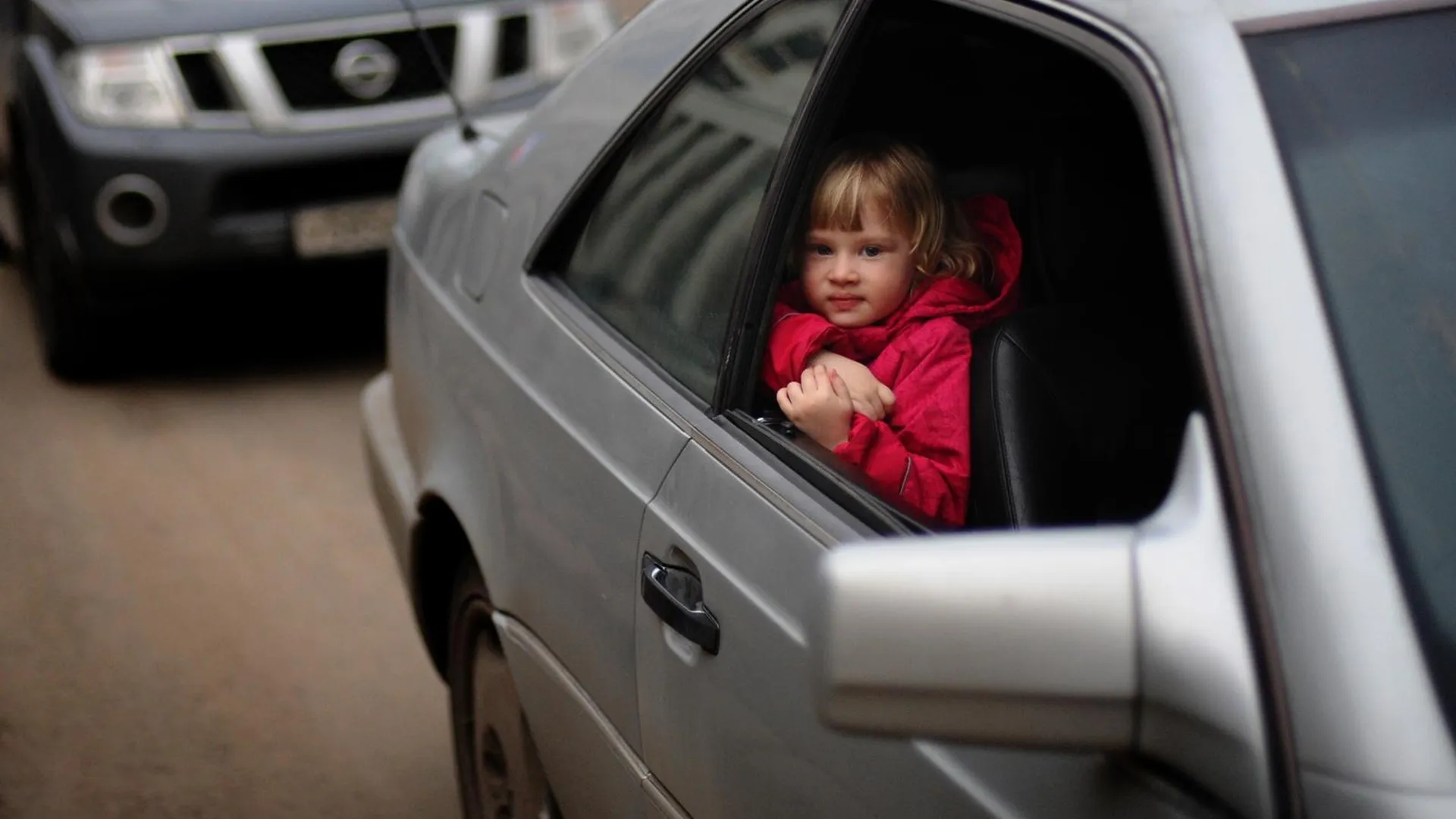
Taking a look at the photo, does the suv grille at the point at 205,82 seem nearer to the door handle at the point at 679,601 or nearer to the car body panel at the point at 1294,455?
the door handle at the point at 679,601

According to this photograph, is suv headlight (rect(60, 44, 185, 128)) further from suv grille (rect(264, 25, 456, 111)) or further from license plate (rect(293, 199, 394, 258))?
license plate (rect(293, 199, 394, 258))

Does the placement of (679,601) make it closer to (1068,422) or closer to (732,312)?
(732,312)

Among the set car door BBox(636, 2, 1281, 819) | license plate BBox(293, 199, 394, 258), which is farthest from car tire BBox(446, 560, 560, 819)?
license plate BBox(293, 199, 394, 258)

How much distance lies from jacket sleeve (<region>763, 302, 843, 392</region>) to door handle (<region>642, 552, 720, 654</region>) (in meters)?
0.27

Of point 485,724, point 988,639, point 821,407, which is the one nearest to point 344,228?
point 485,724

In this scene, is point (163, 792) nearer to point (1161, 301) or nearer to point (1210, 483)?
point (1161, 301)

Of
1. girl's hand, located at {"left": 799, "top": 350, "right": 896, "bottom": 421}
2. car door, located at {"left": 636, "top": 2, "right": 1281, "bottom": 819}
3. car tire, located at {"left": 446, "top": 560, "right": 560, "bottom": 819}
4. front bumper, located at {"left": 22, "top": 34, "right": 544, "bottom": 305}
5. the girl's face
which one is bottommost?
car tire, located at {"left": 446, "top": 560, "right": 560, "bottom": 819}

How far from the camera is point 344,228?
6.11 m

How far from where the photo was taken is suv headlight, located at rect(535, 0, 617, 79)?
6.50 m

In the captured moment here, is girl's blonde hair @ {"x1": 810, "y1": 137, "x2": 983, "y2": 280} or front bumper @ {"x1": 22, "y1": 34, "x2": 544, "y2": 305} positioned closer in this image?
girl's blonde hair @ {"x1": 810, "y1": 137, "x2": 983, "y2": 280}

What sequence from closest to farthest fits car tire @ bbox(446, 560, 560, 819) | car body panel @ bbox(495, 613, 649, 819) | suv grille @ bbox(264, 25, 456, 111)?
car body panel @ bbox(495, 613, 649, 819), car tire @ bbox(446, 560, 560, 819), suv grille @ bbox(264, 25, 456, 111)

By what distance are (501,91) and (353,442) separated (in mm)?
1452

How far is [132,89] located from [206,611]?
2259 mm

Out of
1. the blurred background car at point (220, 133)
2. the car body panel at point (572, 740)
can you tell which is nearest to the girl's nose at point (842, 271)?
the car body panel at point (572, 740)
